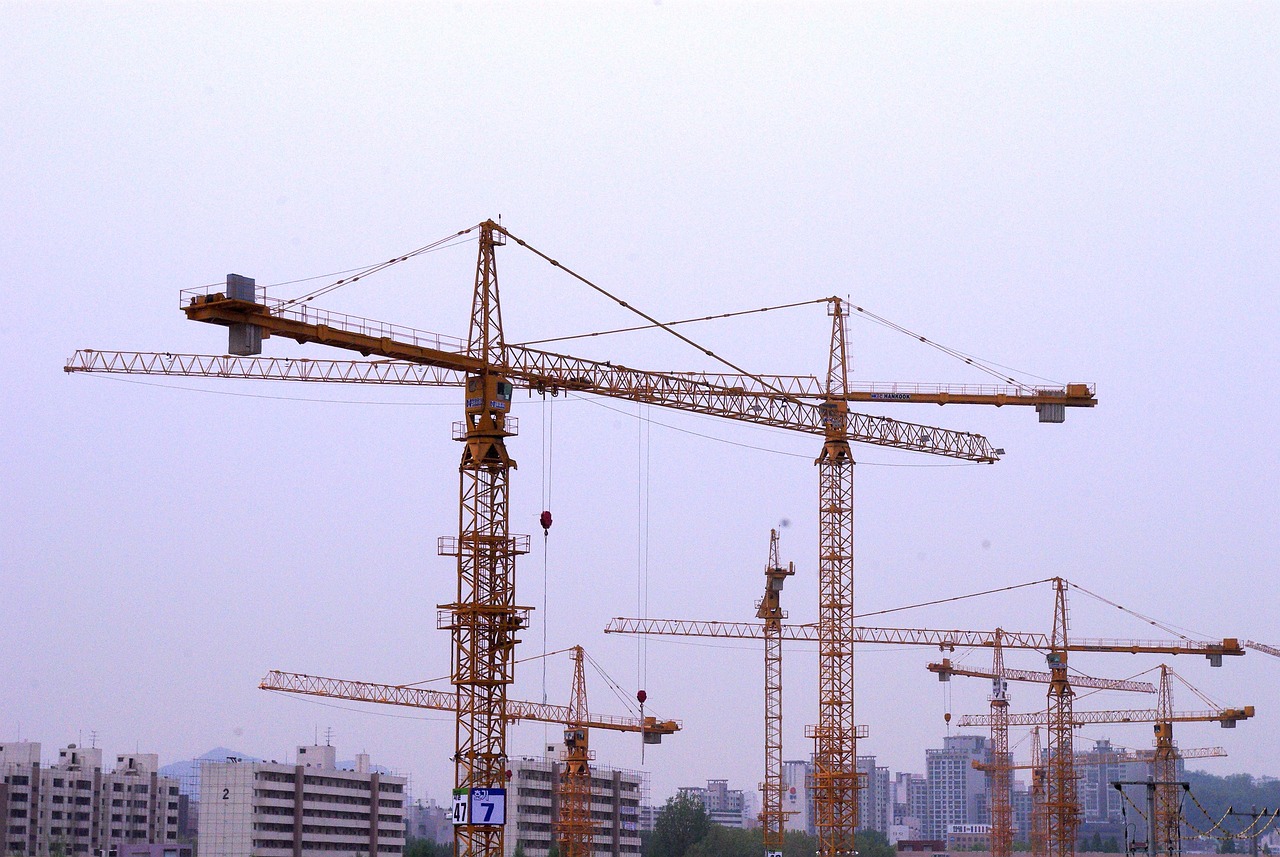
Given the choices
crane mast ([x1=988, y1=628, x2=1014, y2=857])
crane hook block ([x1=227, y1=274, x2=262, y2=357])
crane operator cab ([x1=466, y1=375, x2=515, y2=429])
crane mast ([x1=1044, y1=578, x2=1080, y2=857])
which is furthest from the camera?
crane mast ([x1=988, y1=628, x2=1014, y2=857])

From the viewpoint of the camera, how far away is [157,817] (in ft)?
502

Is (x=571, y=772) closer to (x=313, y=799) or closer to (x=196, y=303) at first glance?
(x=313, y=799)

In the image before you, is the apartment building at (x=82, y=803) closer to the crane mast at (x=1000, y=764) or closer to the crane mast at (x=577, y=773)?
the crane mast at (x=577, y=773)

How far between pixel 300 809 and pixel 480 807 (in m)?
94.1

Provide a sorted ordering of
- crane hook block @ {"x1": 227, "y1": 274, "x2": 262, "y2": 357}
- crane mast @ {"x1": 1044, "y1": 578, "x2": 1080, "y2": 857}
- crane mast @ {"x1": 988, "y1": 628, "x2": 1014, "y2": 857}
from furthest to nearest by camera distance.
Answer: crane mast @ {"x1": 988, "y1": 628, "x2": 1014, "y2": 857}, crane mast @ {"x1": 1044, "y1": 578, "x2": 1080, "y2": 857}, crane hook block @ {"x1": 227, "y1": 274, "x2": 262, "y2": 357}

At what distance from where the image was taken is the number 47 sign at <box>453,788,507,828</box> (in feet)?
166

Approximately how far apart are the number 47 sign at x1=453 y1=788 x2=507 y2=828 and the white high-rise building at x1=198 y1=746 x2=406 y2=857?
294ft

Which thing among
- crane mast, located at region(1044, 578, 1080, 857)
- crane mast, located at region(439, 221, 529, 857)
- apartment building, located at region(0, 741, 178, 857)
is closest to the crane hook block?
crane mast, located at region(439, 221, 529, 857)

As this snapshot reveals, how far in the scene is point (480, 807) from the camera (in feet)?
167

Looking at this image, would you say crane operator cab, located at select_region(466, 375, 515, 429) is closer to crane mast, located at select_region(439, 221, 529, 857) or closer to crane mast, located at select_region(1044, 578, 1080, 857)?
Result: crane mast, located at select_region(439, 221, 529, 857)

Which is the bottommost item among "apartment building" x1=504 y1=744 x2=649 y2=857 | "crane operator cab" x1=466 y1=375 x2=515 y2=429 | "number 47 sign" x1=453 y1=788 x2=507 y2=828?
"apartment building" x1=504 y1=744 x2=649 y2=857

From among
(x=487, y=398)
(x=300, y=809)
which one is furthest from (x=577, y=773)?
(x=487, y=398)

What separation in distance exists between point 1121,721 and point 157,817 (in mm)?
90227

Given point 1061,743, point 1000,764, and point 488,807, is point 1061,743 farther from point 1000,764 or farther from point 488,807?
point 488,807
